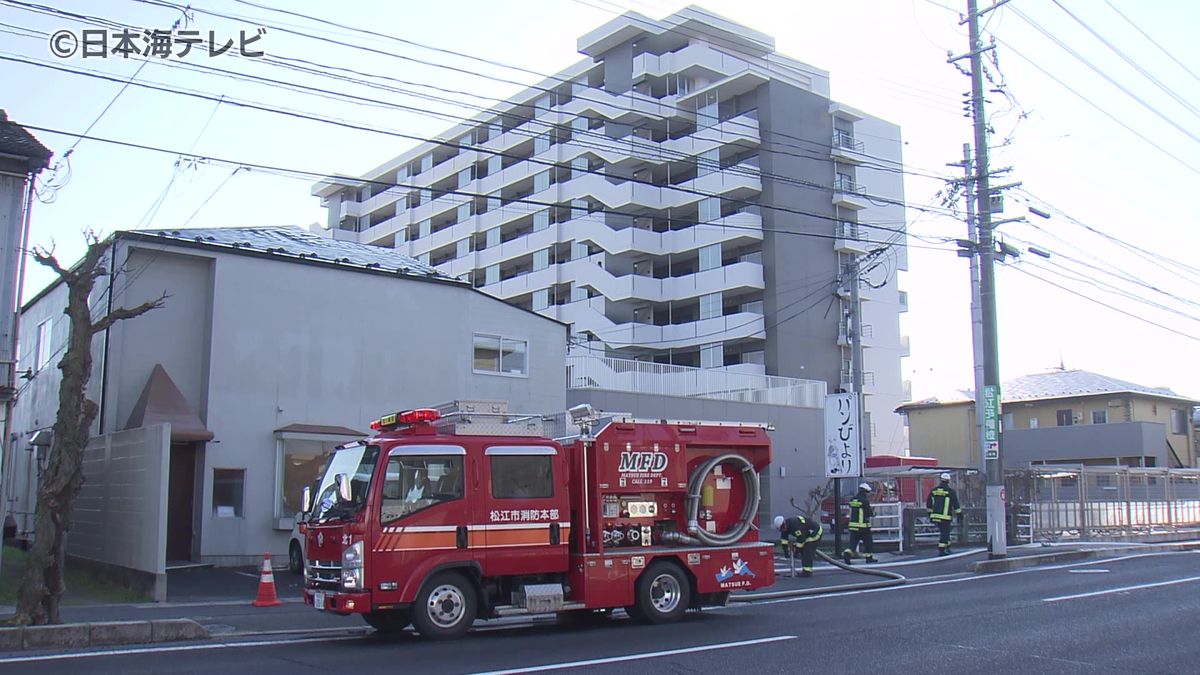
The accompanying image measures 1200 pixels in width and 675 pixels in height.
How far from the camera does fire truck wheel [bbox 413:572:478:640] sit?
1191 centimetres

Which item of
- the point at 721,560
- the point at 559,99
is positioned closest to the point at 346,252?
the point at 721,560

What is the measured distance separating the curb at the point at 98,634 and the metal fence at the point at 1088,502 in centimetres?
2232

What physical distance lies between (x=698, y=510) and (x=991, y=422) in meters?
11.6

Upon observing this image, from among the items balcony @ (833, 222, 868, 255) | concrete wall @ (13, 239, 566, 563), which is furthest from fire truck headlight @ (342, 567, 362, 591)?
balcony @ (833, 222, 868, 255)

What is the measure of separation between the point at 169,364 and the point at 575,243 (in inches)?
1355

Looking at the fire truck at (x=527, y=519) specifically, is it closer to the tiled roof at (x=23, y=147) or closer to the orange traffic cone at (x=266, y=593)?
the orange traffic cone at (x=266, y=593)

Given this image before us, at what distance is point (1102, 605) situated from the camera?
1433cm

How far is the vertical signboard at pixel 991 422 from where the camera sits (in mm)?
22875

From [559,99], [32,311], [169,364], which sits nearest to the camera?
[169,364]

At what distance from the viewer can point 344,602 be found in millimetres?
11672

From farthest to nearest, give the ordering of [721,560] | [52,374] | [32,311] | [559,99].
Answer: [559,99]
[32,311]
[52,374]
[721,560]

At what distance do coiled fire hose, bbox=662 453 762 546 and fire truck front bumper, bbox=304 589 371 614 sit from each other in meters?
4.25

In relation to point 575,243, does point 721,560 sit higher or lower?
lower

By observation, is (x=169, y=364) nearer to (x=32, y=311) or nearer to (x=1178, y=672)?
(x=32, y=311)
